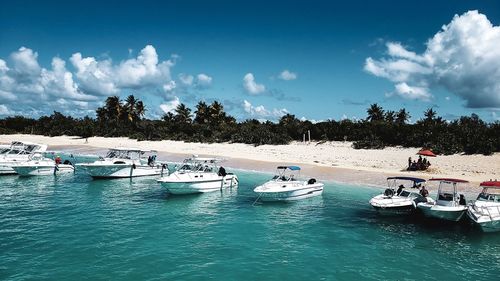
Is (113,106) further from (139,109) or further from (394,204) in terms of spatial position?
(394,204)

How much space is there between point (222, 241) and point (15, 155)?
31.2 metres

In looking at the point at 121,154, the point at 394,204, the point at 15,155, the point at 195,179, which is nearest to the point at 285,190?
the point at 195,179

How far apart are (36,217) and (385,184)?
28.2 meters

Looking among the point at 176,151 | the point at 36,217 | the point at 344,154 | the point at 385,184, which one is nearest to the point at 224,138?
the point at 176,151

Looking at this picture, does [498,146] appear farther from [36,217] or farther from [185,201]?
[36,217]

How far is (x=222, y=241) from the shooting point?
19.0 meters

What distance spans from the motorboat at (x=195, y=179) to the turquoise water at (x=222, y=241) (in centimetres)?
122

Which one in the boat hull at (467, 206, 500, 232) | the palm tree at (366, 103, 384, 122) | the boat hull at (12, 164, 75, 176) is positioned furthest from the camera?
the palm tree at (366, 103, 384, 122)

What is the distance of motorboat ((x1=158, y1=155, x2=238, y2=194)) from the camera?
30425 mm

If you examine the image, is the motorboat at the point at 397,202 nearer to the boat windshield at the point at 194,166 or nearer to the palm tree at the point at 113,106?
the boat windshield at the point at 194,166

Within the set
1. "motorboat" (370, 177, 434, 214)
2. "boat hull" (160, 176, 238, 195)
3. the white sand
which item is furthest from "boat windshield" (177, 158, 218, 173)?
the white sand

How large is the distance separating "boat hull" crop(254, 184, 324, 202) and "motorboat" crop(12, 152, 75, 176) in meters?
23.4

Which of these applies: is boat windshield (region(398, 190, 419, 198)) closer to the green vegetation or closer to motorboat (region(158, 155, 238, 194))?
motorboat (region(158, 155, 238, 194))

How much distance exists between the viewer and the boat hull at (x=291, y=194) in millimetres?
28859
